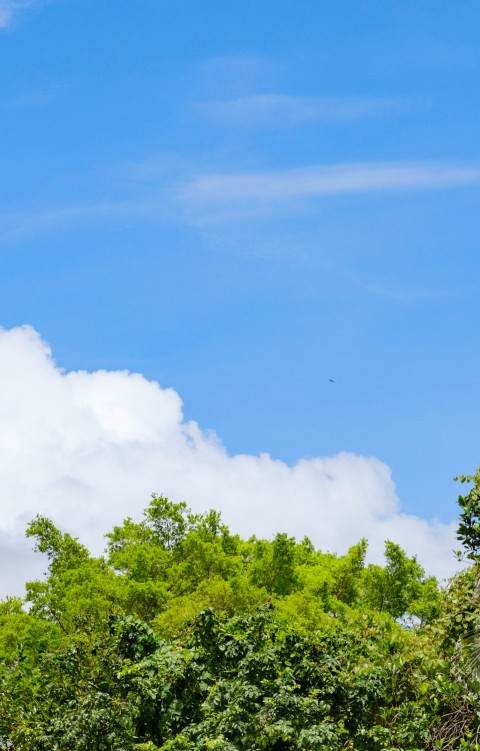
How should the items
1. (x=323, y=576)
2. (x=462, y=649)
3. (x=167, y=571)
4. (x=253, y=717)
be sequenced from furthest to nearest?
(x=323, y=576)
(x=167, y=571)
(x=253, y=717)
(x=462, y=649)

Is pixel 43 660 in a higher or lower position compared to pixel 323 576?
lower

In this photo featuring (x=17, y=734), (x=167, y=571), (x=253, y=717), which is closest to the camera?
(x=253, y=717)

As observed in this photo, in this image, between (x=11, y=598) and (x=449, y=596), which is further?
(x=11, y=598)

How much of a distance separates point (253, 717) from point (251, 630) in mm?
1934

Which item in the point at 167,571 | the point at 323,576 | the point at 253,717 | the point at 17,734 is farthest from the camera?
the point at 323,576

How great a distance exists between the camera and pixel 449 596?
1633 centimetres

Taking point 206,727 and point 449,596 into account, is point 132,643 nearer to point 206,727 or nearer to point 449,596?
point 206,727

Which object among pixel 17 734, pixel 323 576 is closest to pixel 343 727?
pixel 17 734

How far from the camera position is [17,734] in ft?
57.9

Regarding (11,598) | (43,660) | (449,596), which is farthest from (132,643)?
(11,598)

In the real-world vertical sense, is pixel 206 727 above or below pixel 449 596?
below

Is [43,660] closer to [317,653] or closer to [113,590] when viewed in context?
[317,653]

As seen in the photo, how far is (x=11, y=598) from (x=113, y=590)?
20.6 feet

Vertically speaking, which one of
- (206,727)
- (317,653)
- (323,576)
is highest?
(323,576)
